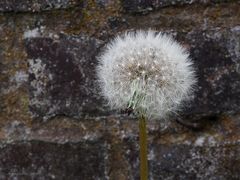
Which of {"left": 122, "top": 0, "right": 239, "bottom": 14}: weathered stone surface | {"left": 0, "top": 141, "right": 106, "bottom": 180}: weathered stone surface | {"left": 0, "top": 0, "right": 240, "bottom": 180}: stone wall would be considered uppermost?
{"left": 122, "top": 0, "right": 239, "bottom": 14}: weathered stone surface

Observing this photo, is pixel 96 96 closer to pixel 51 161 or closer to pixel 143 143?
pixel 51 161

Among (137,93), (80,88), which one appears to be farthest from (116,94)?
(80,88)

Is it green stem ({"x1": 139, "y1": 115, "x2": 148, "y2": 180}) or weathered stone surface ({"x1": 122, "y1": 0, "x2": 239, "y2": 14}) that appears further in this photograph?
weathered stone surface ({"x1": 122, "y1": 0, "x2": 239, "y2": 14})

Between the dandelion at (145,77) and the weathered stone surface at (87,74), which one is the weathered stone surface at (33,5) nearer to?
the weathered stone surface at (87,74)

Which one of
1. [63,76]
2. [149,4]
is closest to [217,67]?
[149,4]

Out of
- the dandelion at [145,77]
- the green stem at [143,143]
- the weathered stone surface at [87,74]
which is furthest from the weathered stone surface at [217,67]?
the green stem at [143,143]

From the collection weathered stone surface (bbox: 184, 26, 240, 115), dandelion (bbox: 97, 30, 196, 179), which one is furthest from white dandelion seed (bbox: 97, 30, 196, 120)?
weathered stone surface (bbox: 184, 26, 240, 115)

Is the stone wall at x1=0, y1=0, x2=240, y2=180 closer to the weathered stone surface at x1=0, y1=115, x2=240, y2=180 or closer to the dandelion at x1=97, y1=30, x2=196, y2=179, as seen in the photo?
the weathered stone surface at x1=0, y1=115, x2=240, y2=180

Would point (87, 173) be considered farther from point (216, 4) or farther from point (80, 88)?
point (216, 4)
